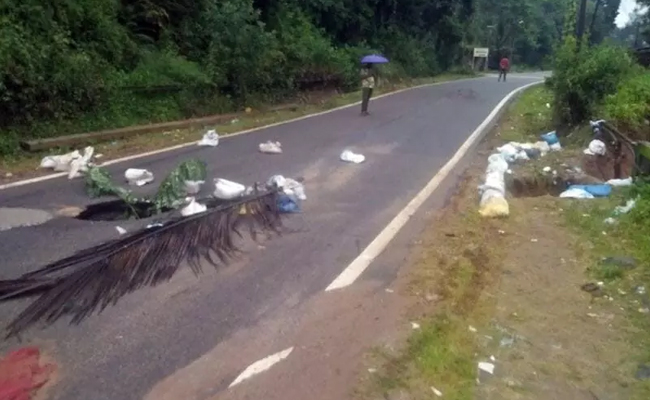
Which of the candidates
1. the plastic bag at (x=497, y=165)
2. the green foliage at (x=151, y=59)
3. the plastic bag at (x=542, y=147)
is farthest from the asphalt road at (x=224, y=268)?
the green foliage at (x=151, y=59)

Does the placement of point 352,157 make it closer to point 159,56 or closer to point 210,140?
point 210,140

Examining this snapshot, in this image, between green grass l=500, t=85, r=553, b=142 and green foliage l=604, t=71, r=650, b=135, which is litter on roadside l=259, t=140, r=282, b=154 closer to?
green grass l=500, t=85, r=553, b=142

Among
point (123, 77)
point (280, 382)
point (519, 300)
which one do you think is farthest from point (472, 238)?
point (123, 77)

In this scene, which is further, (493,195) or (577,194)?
(577,194)

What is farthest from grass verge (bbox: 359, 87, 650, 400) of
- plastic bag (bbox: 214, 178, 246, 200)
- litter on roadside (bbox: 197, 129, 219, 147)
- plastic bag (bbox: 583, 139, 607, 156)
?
litter on roadside (bbox: 197, 129, 219, 147)

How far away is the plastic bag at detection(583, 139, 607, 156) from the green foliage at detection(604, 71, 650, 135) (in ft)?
5.88

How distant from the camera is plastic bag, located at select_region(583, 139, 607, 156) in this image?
14.8 meters

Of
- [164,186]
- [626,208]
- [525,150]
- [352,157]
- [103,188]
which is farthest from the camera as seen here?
[525,150]

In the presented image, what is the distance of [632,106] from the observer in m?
16.4

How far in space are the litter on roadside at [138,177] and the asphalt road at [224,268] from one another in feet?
0.80

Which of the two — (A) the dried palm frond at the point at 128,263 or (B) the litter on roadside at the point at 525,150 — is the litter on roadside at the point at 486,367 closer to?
(A) the dried palm frond at the point at 128,263

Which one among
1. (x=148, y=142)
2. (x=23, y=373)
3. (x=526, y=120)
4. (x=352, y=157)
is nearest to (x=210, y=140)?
(x=148, y=142)

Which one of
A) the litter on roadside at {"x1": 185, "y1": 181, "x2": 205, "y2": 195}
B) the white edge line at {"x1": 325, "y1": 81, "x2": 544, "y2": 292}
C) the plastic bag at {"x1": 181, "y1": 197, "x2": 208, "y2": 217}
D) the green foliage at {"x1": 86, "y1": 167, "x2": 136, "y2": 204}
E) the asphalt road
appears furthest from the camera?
the litter on roadside at {"x1": 185, "y1": 181, "x2": 205, "y2": 195}

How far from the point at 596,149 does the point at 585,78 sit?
14.7ft
